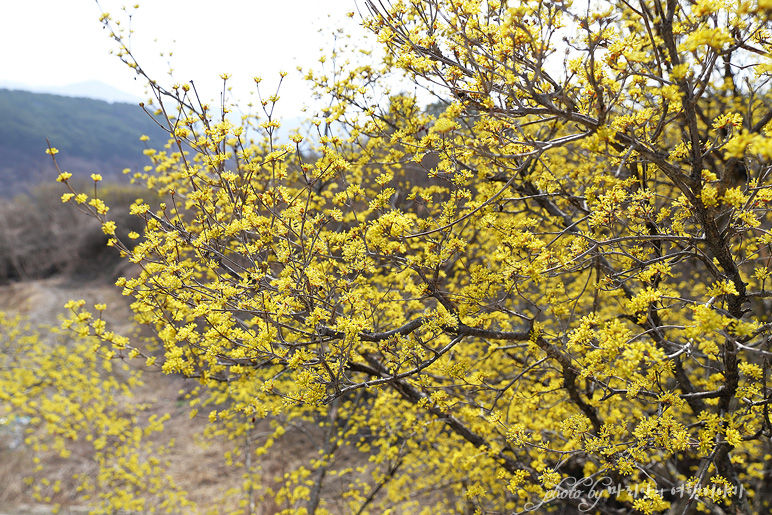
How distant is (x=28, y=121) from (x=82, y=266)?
150 feet

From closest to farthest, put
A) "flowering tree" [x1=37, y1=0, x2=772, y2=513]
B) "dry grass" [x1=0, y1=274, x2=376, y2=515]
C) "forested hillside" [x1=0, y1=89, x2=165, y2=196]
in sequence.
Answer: "flowering tree" [x1=37, y1=0, x2=772, y2=513] → "dry grass" [x1=0, y1=274, x2=376, y2=515] → "forested hillside" [x1=0, y1=89, x2=165, y2=196]

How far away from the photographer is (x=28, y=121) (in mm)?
54125

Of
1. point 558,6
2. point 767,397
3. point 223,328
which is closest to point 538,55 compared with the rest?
point 558,6

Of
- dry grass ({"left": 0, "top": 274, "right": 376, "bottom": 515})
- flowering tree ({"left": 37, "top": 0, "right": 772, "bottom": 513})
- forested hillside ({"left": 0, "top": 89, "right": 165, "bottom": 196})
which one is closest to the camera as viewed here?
flowering tree ({"left": 37, "top": 0, "right": 772, "bottom": 513})

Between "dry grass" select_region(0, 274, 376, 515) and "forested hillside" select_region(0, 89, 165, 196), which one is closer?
"dry grass" select_region(0, 274, 376, 515)

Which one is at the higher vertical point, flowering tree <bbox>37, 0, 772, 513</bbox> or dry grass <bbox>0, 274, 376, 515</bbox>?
flowering tree <bbox>37, 0, 772, 513</bbox>

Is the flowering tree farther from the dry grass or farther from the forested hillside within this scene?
the forested hillside

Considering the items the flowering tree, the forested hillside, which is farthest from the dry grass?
the forested hillside

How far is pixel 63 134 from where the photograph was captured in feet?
180

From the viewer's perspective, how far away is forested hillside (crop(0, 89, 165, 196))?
169 feet

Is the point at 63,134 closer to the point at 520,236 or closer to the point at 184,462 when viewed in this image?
the point at 184,462

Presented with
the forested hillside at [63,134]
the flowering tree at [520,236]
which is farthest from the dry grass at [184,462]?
the forested hillside at [63,134]

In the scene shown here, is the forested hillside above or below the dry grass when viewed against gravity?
above

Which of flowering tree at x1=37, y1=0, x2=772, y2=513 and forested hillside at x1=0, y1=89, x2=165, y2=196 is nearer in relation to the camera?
flowering tree at x1=37, y1=0, x2=772, y2=513
